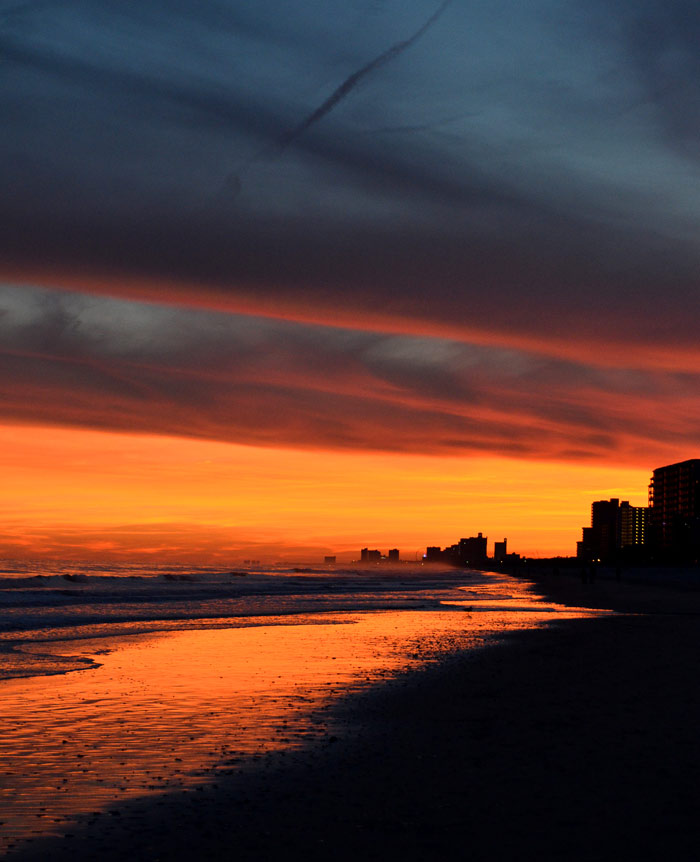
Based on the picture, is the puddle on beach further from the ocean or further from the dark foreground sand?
the dark foreground sand

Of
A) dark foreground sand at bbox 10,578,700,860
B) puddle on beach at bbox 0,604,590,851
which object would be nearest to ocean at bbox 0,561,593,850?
puddle on beach at bbox 0,604,590,851

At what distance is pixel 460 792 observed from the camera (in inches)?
368

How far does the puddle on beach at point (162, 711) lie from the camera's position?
376 inches

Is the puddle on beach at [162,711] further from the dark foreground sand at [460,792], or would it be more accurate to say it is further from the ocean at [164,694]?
the dark foreground sand at [460,792]

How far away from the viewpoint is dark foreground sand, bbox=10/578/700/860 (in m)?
7.52

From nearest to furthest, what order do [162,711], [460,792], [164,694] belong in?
[460,792] < [162,711] < [164,694]

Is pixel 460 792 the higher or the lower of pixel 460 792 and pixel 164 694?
the higher

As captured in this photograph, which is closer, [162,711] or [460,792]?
[460,792]

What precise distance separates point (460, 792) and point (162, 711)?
675cm

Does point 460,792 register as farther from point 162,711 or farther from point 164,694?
point 164,694

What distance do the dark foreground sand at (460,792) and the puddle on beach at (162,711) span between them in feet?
2.04

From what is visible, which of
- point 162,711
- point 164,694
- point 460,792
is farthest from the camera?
point 164,694

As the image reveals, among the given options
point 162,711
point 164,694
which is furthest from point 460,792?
point 164,694

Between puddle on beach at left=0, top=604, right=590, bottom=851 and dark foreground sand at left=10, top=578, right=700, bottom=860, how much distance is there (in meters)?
0.62
